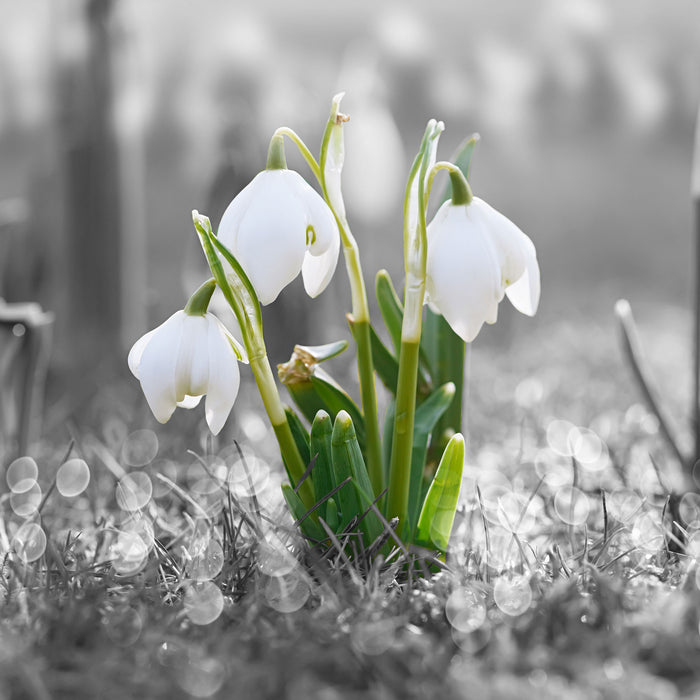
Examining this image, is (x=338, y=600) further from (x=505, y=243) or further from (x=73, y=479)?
(x=73, y=479)

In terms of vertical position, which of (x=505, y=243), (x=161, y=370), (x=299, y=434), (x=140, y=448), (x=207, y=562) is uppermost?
(x=505, y=243)

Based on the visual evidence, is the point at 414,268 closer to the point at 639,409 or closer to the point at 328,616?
the point at 328,616

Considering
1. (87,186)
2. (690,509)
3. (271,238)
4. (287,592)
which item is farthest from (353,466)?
(87,186)

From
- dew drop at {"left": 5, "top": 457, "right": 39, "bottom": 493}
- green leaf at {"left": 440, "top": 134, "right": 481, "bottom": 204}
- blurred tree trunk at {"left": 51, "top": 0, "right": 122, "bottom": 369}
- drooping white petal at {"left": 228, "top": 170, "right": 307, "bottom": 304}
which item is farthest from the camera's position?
blurred tree trunk at {"left": 51, "top": 0, "right": 122, "bottom": 369}

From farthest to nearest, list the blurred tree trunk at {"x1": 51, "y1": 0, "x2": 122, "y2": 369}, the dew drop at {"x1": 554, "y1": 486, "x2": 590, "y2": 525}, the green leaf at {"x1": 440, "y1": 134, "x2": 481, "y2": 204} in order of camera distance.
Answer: the blurred tree trunk at {"x1": 51, "y1": 0, "x2": 122, "y2": 369}, the dew drop at {"x1": 554, "y1": 486, "x2": 590, "y2": 525}, the green leaf at {"x1": 440, "y1": 134, "x2": 481, "y2": 204}

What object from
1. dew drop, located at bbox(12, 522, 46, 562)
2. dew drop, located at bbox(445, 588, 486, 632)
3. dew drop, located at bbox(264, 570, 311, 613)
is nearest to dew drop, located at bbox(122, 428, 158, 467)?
dew drop, located at bbox(12, 522, 46, 562)

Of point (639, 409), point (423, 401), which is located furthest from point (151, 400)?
point (639, 409)

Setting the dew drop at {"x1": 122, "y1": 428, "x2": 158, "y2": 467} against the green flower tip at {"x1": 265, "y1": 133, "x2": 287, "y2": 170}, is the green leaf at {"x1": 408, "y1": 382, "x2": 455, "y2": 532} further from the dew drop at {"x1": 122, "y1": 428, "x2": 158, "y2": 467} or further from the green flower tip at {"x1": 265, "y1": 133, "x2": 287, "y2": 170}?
the dew drop at {"x1": 122, "y1": 428, "x2": 158, "y2": 467}
